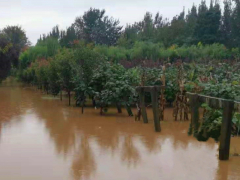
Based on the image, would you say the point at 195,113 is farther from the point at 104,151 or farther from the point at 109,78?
the point at 109,78

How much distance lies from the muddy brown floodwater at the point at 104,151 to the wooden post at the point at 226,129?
0.54ft

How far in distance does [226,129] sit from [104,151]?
88.6 inches

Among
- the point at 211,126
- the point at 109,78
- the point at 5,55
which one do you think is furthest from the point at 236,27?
the point at 211,126

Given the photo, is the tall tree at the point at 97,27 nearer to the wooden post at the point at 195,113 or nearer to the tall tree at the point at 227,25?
the tall tree at the point at 227,25

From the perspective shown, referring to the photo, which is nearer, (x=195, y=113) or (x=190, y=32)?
(x=195, y=113)

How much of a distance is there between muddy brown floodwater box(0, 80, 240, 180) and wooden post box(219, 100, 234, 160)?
16cm

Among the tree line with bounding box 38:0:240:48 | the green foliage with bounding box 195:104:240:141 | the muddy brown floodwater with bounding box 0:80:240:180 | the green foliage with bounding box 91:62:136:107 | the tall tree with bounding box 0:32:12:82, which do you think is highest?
the tree line with bounding box 38:0:240:48

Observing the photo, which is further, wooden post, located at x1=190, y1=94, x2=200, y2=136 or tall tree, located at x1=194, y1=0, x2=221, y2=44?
tall tree, located at x1=194, y1=0, x2=221, y2=44

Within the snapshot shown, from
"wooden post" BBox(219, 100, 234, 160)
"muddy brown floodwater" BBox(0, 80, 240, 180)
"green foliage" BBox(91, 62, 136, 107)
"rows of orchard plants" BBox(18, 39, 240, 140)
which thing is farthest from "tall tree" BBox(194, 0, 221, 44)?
"wooden post" BBox(219, 100, 234, 160)

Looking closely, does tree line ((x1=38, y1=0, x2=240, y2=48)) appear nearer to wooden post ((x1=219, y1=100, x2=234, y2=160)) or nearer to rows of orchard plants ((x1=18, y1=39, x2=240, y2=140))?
rows of orchard plants ((x1=18, y1=39, x2=240, y2=140))

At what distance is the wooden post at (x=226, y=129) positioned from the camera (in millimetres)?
5758

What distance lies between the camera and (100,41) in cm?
4588

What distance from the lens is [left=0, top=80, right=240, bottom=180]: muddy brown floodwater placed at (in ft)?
17.9

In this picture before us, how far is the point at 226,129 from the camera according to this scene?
232 inches
